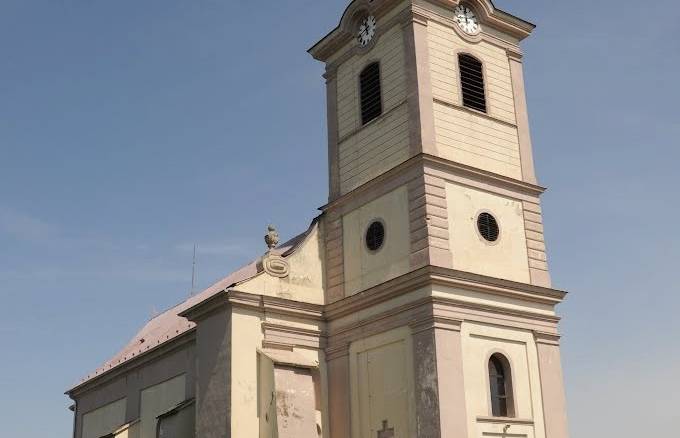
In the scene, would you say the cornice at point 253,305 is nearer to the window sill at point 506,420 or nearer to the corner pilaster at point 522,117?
the window sill at point 506,420

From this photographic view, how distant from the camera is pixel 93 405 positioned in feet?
108

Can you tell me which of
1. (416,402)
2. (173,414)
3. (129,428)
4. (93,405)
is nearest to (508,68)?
(416,402)

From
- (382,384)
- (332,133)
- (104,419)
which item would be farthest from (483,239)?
(104,419)

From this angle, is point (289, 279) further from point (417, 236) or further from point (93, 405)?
point (93, 405)

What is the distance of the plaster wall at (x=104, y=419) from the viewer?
30406 mm

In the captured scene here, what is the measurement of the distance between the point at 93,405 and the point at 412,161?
689 inches

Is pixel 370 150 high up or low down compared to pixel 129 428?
up

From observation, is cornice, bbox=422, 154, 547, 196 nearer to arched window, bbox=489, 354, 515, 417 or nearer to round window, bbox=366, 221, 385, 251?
round window, bbox=366, 221, 385, 251

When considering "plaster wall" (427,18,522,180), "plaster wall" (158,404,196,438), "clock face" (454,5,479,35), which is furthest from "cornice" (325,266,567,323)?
"clock face" (454,5,479,35)

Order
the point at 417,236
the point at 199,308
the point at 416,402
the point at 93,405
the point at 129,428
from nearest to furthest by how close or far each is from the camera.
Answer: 1. the point at 416,402
2. the point at 417,236
3. the point at 199,308
4. the point at 129,428
5. the point at 93,405

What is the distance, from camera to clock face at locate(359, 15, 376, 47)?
25578mm

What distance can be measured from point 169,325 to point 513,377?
14.8 m

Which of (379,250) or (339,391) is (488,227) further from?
(339,391)

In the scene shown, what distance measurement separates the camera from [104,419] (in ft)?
104
